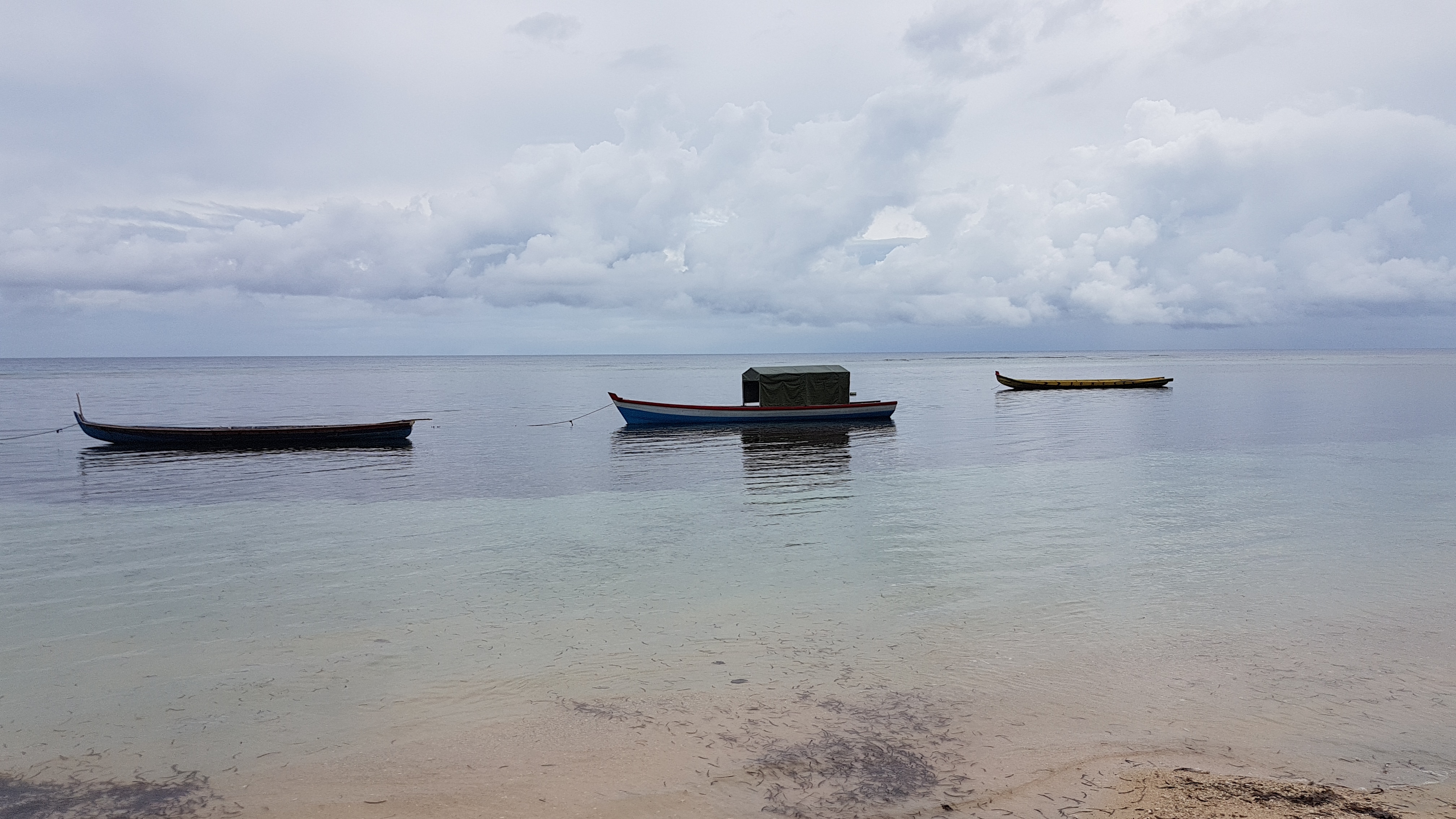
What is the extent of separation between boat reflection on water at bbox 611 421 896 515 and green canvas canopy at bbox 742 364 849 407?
3.96 ft

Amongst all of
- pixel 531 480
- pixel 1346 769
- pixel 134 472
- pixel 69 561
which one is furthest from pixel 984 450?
pixel 134 472

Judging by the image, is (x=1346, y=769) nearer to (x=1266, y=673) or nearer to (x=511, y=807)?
(x=1266, y=673)

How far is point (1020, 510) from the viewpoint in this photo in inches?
761

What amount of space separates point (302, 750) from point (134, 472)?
2582 centimetres

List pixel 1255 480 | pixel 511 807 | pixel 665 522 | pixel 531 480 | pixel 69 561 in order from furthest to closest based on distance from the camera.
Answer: pixel 531 480 → pixel 1255 480 → pixel 665 522 → pixel 69 561 → pixel 511 807

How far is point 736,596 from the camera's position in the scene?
12.4 metres

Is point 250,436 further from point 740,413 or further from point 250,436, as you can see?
point 740,413

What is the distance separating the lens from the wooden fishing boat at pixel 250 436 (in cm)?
3456

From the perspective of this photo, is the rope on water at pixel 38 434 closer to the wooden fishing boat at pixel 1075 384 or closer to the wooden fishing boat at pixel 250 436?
the wooden fishing boat at pixel 250 436

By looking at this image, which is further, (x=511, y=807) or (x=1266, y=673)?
(x=1266, y=673)

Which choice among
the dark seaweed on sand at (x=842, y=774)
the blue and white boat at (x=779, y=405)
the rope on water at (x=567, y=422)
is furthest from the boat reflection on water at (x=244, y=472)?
the dark seaweed on sand at (x=842, y=774)

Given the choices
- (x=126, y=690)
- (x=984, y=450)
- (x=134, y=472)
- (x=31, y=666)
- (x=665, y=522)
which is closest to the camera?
(x=126, y=690)

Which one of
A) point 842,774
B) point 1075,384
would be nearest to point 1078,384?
point 1075,384

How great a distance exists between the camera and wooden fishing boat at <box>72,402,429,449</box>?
113 feet
